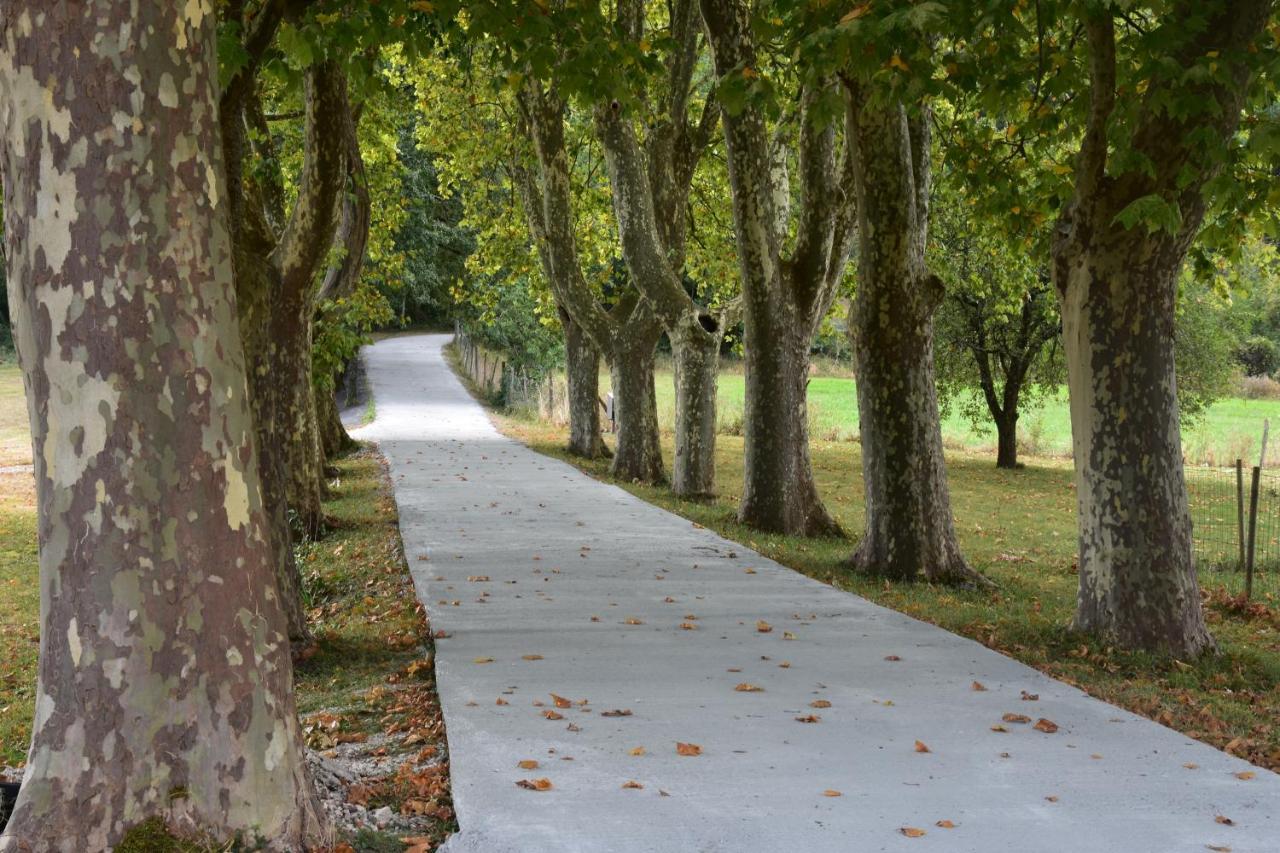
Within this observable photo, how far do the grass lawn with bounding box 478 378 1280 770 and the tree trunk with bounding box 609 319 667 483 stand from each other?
530 mm

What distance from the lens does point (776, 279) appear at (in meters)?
14.5

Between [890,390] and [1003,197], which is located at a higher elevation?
[1003,197]

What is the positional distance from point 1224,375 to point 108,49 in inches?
1102

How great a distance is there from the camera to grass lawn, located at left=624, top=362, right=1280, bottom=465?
1175 inches

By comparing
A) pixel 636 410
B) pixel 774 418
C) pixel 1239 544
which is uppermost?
pixel 774 418

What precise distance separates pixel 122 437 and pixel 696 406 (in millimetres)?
14201

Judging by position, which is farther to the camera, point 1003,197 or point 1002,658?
point 1003,197

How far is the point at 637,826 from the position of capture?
4.86m

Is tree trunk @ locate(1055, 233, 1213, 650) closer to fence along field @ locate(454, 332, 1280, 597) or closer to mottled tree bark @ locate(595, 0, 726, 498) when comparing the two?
Answer: fence along field @ locate(454, 332, 1280, 597)

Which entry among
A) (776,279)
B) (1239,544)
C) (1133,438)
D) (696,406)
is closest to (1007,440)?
(696,406)

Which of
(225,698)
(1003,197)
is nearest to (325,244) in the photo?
(1003,197)

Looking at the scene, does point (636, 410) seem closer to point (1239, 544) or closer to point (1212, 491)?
point (1212, 491)

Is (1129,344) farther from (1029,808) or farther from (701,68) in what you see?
(701,68)

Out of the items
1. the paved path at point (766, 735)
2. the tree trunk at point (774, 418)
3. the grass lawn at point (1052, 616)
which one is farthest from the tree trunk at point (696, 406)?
the paved path at point (766, 735)
